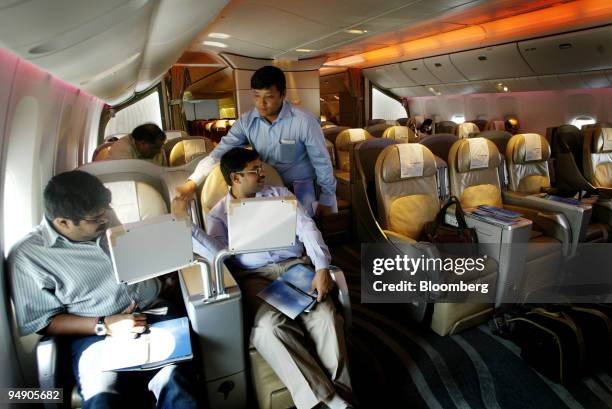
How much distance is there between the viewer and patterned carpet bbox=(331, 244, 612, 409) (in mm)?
2029

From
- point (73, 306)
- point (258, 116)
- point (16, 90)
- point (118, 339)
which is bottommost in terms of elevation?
point (118, 339)

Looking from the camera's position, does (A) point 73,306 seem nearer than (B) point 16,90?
Yes

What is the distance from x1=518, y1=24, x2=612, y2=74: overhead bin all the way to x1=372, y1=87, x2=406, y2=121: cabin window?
6.37 metres

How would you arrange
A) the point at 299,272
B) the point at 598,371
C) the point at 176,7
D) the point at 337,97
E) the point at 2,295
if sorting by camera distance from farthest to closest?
1. the point at 337,97
2. the point at 176,7
3. the point at 598,371
4. the point at 299,272
5. the point at 2,295

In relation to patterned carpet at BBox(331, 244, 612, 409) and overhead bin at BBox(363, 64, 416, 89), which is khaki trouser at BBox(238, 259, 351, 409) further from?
overhead bin at BBox(363, 64, 416, 89)

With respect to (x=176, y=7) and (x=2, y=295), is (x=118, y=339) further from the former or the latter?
(x=176, y=7)

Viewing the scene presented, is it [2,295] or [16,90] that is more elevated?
[16,90]

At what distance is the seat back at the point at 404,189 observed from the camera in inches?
113

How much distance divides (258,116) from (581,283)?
122 inches

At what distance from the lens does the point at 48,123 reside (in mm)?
3324

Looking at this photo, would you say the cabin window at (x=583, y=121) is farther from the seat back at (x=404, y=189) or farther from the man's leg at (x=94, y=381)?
the man's leg at (x=94, y=381)

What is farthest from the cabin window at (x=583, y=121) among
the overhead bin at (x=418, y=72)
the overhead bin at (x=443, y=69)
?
the overhead bin at (x=418, y=72)

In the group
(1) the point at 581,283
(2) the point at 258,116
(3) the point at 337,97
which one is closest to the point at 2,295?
(2) the point at 258,116

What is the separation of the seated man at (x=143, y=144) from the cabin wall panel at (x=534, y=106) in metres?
8.06
